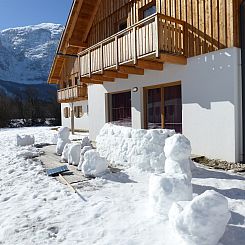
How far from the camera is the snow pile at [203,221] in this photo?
9.14 ft

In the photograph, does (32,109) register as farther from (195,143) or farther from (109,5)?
(195,143)

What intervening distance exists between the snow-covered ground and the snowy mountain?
95.5m

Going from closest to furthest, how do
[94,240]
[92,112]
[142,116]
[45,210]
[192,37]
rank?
[94,240] < [45,210] < [192,37] < [142,116] < [92,112]

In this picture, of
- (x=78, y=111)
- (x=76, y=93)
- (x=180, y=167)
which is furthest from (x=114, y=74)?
(x=78, y=111)

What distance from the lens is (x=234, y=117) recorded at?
22.5ft

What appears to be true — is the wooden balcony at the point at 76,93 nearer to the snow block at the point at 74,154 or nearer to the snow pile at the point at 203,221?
the snow block at the point at 74,154

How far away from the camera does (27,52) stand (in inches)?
4552

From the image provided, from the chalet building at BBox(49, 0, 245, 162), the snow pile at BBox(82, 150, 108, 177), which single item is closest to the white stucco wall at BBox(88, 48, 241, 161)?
the chalet building at BBox(49, 0, 245, 162)

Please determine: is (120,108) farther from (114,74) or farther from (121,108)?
(114,74)

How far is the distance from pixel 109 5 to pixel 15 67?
336 feet

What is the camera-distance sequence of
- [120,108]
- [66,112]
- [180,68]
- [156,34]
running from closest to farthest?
[156,34] → [180,68] → [120,108] → [66,112]

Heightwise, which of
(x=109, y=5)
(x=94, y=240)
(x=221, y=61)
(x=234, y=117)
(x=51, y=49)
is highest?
(x=51, y=49)

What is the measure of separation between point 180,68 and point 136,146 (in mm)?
3325

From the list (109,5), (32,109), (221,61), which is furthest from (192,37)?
(32,109)
